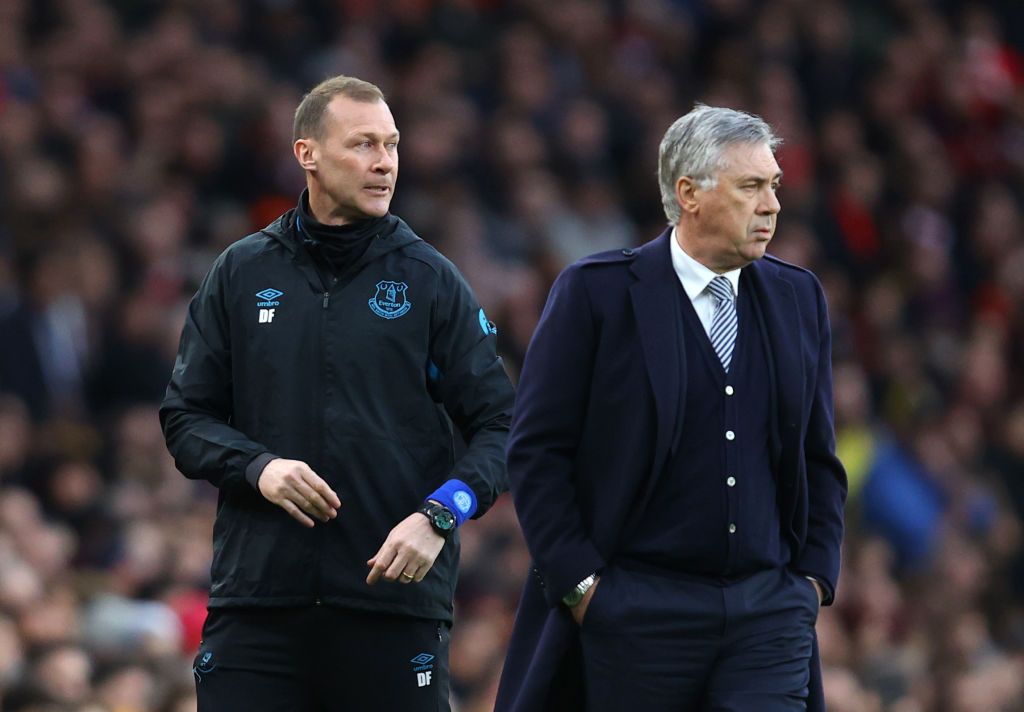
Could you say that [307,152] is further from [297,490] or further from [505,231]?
[505,231]

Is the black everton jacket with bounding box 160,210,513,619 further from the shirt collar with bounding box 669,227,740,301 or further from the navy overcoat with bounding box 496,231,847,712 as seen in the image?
the shirt collar with bounding box 669,227,740,301

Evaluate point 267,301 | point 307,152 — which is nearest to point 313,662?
point 267,301

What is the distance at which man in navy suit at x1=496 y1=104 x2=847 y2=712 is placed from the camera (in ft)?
18.0

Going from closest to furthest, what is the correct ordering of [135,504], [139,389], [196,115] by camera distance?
[135,504] < [139,389] < [196,115]

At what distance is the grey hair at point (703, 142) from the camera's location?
561 cm

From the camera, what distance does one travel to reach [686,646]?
5461 mm

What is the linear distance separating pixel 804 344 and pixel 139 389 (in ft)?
18.4

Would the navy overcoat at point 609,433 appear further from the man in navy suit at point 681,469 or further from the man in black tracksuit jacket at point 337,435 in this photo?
the man in black tracksuit jacket at point 337,435

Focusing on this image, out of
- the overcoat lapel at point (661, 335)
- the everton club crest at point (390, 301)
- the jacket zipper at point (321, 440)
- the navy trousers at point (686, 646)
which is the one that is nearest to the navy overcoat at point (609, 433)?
the overcoat lapel at point (661, 335)

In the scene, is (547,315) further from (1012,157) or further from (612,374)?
(1012,157)

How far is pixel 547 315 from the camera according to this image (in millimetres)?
5703

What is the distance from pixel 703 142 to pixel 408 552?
54.8 inches

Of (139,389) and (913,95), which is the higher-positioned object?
(913,95)

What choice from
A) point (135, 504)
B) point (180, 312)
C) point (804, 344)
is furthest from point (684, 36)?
point (804, 344)
